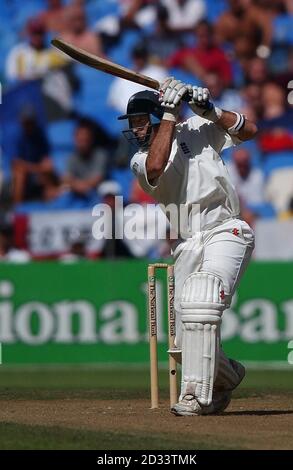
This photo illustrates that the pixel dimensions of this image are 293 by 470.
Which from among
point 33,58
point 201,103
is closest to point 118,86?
point 33,58

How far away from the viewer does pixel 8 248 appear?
14477mm

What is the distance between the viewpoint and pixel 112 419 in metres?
6.97

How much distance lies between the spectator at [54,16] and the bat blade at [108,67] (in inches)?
386

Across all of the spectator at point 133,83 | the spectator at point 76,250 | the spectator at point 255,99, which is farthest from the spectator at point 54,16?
the spectator at point 76,250

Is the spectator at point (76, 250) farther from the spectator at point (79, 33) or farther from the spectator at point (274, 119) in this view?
the spectator at point (79, 33)

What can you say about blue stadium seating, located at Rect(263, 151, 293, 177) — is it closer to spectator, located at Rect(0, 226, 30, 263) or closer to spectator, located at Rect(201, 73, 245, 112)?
spectator, located at Rect(201, 73, 245, 112)

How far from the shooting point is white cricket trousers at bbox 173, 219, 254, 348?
6.84 meters

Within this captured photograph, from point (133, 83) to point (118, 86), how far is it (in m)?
0.25

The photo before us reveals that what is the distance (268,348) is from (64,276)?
9.06 feet

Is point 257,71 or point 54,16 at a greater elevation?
point 54,16

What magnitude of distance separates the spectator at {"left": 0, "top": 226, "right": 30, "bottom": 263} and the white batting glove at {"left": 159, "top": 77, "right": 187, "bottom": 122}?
7.82 metres

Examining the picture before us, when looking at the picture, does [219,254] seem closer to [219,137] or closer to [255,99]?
[219,137]

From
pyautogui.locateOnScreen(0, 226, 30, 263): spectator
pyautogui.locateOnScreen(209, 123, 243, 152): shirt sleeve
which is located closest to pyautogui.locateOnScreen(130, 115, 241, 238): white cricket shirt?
pyautogui.locateOnScreen(209, 123, 243, 152): shirt sleeve

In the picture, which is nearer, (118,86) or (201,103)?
(201,103)
